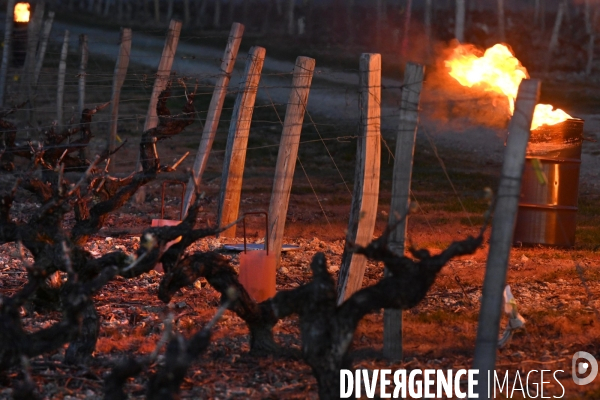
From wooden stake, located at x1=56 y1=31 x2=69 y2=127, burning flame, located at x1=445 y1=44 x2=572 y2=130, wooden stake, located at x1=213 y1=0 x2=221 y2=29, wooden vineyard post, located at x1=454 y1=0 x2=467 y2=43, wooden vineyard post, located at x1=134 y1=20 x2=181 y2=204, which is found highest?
wooden stake, located at x1=213 y1=0 x2=221 y2=29

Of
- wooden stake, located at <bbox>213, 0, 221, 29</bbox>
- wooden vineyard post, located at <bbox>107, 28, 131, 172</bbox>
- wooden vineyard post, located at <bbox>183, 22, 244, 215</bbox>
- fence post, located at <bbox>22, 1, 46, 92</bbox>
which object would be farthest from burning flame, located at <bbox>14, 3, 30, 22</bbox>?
wooden stake, located at <bbox>213, 0, 221, 29</bbox>

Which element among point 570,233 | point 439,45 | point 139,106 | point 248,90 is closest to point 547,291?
point 570,233

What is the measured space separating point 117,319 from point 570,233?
670 centimetres

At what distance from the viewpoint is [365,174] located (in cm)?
775

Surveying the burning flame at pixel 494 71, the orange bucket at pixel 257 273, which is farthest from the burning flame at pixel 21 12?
the orange bucket at pixel 257 273

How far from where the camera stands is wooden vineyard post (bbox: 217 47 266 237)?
10.9 meters

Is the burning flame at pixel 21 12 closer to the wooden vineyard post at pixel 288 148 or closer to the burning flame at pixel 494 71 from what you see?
the wooden vineyard post at pixel 288 148

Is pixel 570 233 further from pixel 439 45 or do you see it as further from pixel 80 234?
pixel 439 45

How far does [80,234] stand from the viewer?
8.38 meters

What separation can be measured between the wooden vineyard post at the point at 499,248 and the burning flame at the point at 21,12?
1533 centimetres

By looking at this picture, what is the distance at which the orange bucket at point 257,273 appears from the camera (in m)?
7.85

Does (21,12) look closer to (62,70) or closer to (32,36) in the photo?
(32,36)

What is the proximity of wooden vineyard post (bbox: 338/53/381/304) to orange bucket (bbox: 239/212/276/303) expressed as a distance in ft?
2.19

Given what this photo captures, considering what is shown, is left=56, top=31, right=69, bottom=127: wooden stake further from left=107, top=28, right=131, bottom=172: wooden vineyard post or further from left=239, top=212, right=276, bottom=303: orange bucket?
left=239, top=212, right=276, bottom=303: orange bucket
